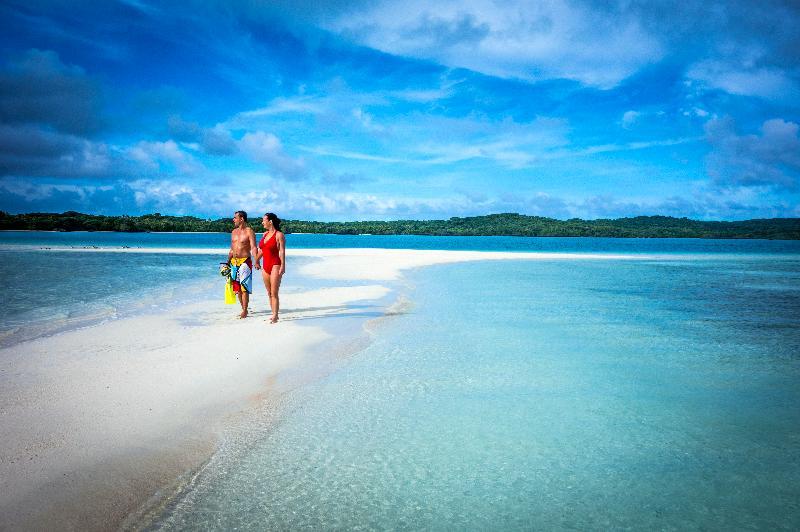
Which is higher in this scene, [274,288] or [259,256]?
[259,256]

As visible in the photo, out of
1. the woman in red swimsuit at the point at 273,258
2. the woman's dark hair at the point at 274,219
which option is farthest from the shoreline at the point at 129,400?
the woman's dark hair at the point at 274,219

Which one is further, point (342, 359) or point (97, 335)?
point (97, 335)

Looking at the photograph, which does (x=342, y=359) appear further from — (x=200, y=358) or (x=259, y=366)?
(x=200, y=358)

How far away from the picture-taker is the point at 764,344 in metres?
9.74

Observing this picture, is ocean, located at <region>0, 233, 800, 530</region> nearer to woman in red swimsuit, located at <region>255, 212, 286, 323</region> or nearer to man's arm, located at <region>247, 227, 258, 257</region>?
woman in red swimsuit, located at <region>255, 212, 286, 323</region>

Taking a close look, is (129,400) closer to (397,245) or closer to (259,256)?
(259,256)

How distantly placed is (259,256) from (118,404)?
5.80 metres

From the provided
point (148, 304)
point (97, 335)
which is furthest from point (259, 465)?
point (148, 304)

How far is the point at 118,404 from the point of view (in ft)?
18.4

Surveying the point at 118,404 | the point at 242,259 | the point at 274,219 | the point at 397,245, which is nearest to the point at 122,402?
the point at 118,404

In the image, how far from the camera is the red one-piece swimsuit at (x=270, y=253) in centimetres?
1090

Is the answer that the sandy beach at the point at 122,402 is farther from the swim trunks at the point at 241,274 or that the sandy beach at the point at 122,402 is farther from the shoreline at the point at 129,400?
the swim trunks at the point at 241,274

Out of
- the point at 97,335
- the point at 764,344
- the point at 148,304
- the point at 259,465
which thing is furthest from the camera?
the point at 148,304

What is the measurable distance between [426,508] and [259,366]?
4442mm
